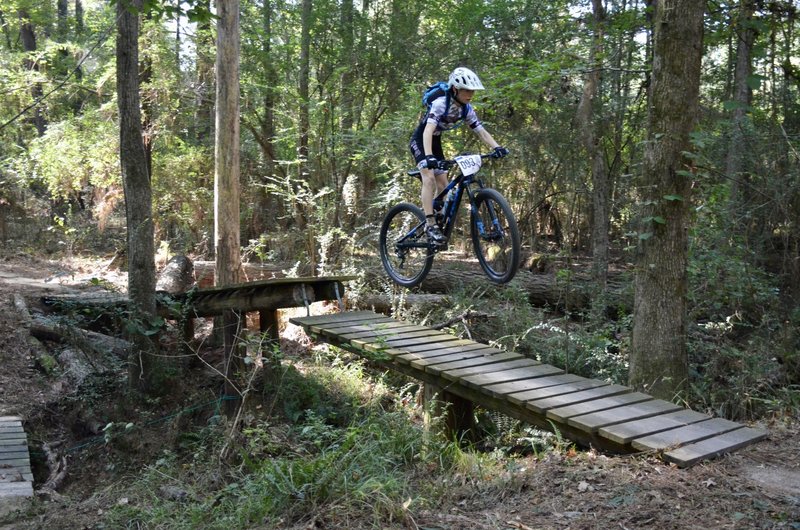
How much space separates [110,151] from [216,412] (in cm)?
718

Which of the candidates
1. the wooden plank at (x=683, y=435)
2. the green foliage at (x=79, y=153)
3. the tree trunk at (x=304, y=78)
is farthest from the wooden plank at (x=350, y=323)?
the green foliage at (x=79, y=153)

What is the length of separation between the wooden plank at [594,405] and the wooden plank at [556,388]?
A: 24 cm

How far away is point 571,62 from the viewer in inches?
280

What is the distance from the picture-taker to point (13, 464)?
19.2 ft

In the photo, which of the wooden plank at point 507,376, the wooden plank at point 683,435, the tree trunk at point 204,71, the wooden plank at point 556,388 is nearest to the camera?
the wooden plank at point 683,435

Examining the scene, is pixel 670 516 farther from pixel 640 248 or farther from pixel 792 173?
pixel 792 173

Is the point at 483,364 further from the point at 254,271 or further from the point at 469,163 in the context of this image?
the point at 254,271

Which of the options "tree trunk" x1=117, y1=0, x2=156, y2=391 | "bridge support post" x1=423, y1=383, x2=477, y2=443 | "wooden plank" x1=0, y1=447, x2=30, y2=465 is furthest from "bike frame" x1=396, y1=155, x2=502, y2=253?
"wooden plank" x1=0, y1=447, x2=30, y2=465

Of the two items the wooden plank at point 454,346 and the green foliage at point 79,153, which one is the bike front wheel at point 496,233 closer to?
the wooden plank at point 454,346

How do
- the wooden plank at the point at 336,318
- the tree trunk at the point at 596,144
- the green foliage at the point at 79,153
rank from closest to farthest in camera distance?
1. the wooden plank at the point at 336,318
2. the tree trunk at the point at 596,144
3. the green foliage at the point at 79,153

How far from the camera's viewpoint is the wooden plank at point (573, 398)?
4.41 m

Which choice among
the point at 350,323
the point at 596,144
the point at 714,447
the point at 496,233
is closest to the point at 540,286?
the point at 596,144

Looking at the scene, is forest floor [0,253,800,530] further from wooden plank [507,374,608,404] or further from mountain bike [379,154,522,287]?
mountain bike [379,154,522,287]

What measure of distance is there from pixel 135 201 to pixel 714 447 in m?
6.61
